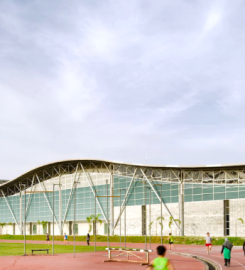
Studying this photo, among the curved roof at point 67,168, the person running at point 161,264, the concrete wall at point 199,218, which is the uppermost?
the curved roof at point 67,168

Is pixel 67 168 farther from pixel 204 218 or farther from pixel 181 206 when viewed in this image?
pixel 204 218

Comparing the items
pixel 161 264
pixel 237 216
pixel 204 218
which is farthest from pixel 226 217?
pixel 161 264

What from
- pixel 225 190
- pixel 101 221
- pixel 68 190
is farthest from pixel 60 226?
pixel 225 190

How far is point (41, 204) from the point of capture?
86.3 m

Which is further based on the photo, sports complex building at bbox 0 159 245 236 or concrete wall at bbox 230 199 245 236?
sports complex building at bbox 0 159 245 236

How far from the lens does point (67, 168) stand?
3164 inches

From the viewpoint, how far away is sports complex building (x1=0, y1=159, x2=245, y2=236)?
5675 centimetres

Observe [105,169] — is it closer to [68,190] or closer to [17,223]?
[68,190]

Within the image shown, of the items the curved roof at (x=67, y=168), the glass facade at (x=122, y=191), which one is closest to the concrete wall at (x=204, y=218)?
the glass facade at (x=122, y=191)

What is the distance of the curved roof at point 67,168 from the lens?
193ft

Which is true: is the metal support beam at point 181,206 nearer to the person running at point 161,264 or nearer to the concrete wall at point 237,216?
the concrete wall at point 237,216

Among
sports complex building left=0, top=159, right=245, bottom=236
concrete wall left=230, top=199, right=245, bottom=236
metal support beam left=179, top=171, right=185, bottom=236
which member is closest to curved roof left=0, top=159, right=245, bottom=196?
sports complex building left=0, top=159, right=245, bottom=236

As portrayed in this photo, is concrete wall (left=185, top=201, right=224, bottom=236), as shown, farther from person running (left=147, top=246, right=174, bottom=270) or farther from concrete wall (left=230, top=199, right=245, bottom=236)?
person running (left=147, top=246, right=174, bottom=270)

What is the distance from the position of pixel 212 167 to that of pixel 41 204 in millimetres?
39973
